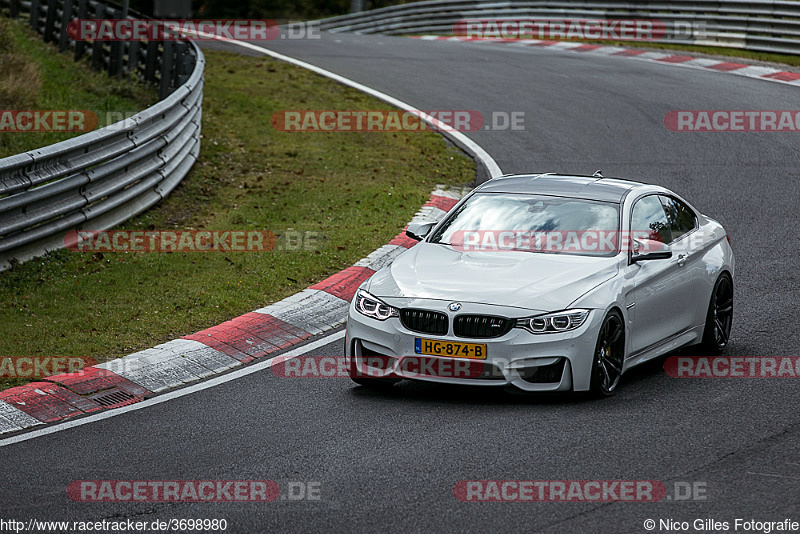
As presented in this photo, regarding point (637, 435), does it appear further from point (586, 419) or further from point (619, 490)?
point (619, 490)

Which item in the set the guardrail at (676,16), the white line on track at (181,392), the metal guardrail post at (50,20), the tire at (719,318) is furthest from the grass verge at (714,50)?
the white line on track at (181,392)

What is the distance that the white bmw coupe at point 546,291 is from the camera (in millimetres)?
7676

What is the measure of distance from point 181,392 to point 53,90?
10739 mm

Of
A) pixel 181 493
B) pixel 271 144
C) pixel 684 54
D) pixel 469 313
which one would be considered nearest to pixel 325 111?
pixel 271 144

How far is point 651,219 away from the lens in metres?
9.09

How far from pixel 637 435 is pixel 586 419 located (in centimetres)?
44

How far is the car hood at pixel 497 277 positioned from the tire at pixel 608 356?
0.31 m

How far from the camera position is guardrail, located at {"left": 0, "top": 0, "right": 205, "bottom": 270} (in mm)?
10820

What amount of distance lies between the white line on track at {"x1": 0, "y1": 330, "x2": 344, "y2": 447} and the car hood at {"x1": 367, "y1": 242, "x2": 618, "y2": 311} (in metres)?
1.23

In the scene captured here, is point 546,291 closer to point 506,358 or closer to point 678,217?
point 506,358

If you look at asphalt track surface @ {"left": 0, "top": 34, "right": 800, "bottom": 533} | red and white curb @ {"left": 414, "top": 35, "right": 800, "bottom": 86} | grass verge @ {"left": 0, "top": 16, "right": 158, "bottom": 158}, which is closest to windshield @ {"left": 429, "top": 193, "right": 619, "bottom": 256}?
asphalt track surface @ {"left": 0, "top": 34, "right": 800, "bottom": 533}

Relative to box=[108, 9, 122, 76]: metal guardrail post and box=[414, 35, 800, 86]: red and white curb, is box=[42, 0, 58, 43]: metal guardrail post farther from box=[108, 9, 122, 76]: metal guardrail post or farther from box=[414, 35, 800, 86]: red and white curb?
box=[414, 35, 800, 86]: red and white curb

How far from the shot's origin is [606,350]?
7.91 meters

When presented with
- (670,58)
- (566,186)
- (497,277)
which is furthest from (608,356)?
(670,58)
